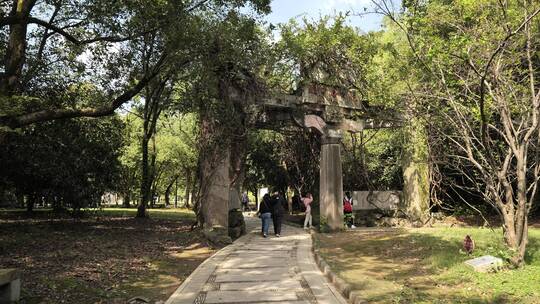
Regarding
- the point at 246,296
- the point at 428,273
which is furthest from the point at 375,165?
the point at 246,296

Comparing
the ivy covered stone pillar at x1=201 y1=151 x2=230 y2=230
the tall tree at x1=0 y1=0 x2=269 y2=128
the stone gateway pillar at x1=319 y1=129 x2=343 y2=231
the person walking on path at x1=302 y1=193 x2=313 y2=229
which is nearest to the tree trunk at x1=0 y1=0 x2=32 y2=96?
the tall tree at x1=0 y1=0 x2=269 y2=128

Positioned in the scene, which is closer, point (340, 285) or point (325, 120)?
point (340, 285)

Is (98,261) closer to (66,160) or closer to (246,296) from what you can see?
(246,296)

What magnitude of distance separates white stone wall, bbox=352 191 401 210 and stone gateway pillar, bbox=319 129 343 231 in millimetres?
5721

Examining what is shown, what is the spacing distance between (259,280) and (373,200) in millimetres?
15145

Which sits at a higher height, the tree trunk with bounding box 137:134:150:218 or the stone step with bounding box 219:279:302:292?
the tree trunk with bounding box 137:134:150:218

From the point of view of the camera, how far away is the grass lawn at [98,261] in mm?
7289

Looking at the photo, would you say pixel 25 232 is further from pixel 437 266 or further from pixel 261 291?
pixel 437 266

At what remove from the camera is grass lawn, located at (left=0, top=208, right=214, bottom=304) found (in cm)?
729

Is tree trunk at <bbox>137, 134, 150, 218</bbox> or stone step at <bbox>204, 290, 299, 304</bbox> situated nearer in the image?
stone step at <bbox>204, 290, 299, 304</bbox>

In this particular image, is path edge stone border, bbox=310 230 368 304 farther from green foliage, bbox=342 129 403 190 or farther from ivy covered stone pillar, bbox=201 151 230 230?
green foliage, bbox=342 129 403 190

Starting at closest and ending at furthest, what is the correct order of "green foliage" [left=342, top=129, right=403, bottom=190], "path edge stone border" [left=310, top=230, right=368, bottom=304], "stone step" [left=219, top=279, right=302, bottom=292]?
"path edge stone border" [left=310, top=230, right=368, bottom=304] < "stone step" [left=219, top=279, right=302, bottom=292] < "green foliage" [left=342, top=129, right=403, bottom=190]

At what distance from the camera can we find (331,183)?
55.4 feet

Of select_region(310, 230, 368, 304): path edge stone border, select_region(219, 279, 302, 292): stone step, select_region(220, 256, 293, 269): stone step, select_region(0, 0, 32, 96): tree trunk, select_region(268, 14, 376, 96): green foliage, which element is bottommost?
select_region(219, 279, 302, 292): stone step
